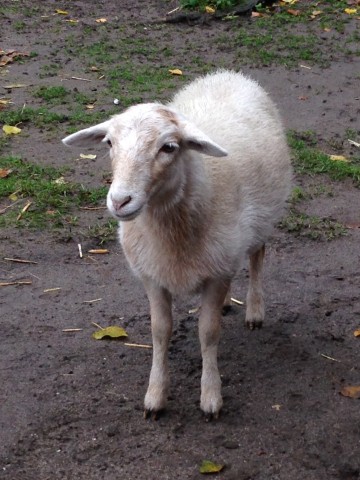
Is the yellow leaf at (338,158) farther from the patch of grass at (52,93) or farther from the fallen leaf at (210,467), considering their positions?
the fallen leaf at (210,467)

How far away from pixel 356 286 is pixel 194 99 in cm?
157

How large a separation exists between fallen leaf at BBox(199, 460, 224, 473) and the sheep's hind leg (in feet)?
4.24

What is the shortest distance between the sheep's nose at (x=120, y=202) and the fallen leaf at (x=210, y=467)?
1164mm

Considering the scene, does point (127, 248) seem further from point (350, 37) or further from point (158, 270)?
point (350, 37)

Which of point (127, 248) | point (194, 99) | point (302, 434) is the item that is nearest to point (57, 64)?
point (194, 99)

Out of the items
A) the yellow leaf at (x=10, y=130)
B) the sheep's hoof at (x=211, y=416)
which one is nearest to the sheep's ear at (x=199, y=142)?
the sheep's hoof at (x=211, y=416)

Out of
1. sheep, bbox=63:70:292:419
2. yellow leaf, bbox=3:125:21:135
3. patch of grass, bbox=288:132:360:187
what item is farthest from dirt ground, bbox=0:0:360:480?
yellow leaf, bbox=3:125:21:135

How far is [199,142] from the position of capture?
3416 millimetres

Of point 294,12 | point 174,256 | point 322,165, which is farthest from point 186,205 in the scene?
point 294,12

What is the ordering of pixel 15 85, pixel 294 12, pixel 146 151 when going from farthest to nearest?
pixel 294 12
pixel 15 85
pixel 146 151

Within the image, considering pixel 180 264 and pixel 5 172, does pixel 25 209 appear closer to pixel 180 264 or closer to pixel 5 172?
pixel 5 172

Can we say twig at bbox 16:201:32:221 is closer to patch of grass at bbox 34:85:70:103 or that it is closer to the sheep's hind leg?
the sheep's hind leg

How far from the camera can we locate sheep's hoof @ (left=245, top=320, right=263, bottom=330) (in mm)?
4762

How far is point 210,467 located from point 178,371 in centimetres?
86
